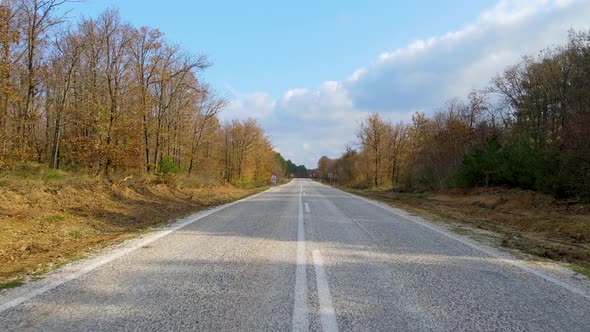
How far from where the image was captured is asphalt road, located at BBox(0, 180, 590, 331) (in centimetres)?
384

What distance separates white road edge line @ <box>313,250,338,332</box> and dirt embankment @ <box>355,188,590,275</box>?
14.0 ft

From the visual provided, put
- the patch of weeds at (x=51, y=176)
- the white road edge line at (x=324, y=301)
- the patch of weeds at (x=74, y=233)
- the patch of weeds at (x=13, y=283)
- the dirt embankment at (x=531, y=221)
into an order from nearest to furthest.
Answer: the white road edge line at (x=324, y=301) → the patch of weeds at (x=13, y=283) → the dirt embankment at (x=531, y=221) → the patch of weeds at (x=74, y=233) → the patch of weeds at (x=51, y=176)

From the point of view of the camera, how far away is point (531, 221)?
46.8 feet

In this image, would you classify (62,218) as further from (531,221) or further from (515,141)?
(515,141)

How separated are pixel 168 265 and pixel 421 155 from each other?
3950 centimetres

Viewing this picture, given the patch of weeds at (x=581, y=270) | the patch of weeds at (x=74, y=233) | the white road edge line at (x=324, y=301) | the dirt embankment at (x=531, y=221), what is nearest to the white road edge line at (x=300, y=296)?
the white road edge line at (x=324, y=301)

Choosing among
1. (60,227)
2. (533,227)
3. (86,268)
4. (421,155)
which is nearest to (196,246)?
(86,268)

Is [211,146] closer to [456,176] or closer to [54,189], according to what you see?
[456,176]

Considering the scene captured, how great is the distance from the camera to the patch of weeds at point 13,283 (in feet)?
16.0

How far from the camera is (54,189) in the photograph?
12656mm

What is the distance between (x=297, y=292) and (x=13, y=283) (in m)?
3.61

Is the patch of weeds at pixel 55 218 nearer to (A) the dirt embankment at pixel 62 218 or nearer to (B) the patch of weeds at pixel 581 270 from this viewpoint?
(A) the dirt embankment at pixel 62 218

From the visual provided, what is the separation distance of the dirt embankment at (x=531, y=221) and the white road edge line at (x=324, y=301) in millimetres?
4264

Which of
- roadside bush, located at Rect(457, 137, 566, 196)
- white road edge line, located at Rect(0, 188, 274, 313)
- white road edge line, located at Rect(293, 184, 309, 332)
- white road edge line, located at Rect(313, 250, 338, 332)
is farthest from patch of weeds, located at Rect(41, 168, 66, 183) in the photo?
roadside bush, located at Rect(457, 137, 566, 196)
